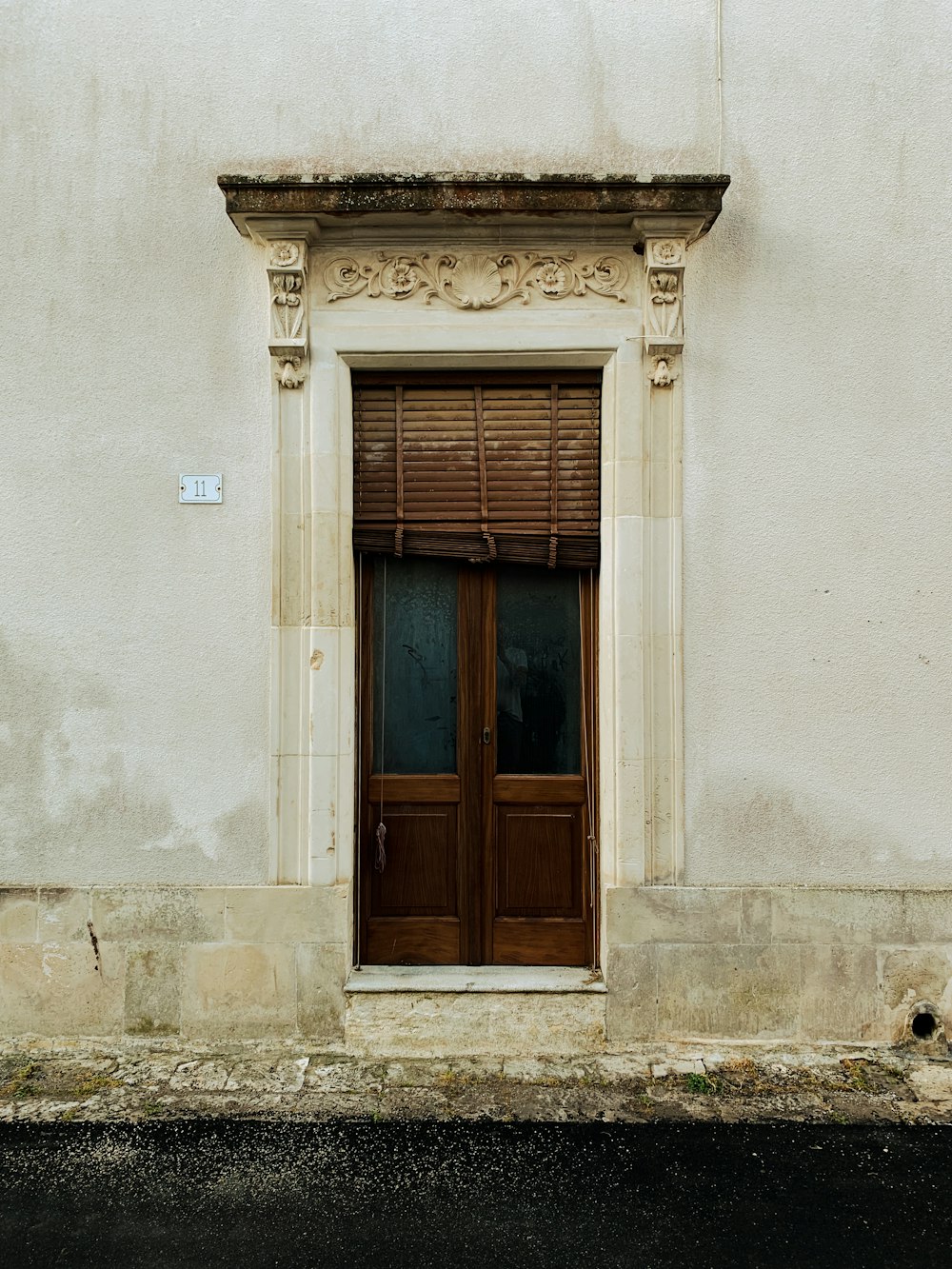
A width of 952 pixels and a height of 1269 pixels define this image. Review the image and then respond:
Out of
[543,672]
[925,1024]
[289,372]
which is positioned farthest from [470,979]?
[289,372]

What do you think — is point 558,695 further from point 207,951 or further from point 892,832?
point 207,951

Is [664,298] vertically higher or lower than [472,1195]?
higher

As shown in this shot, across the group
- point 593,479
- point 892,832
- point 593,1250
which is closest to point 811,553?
point 593,479

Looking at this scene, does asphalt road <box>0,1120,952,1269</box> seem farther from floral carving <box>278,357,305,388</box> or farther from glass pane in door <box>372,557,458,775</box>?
floral carving <box>278,357,305,388</box>

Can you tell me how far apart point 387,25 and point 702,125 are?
155cm

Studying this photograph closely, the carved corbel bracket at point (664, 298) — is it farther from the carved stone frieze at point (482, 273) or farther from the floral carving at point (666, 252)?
the carved stone frieze at point (482, 273)

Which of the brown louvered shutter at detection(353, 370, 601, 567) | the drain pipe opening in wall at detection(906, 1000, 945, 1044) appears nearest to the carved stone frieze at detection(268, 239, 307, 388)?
the brown louvered shutter at detection(353, 370, 601, 567)

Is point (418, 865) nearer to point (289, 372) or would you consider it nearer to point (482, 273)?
point (289, 372)

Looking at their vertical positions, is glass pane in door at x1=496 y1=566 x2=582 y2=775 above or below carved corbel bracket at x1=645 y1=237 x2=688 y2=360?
below

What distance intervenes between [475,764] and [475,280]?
233 cm

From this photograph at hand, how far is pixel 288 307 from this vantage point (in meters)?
4.29

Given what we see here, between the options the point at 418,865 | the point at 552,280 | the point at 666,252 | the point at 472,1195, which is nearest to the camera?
the point at 472,1195

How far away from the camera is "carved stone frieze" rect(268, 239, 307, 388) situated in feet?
14.0

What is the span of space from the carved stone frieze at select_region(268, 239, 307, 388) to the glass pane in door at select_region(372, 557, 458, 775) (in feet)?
3.32
